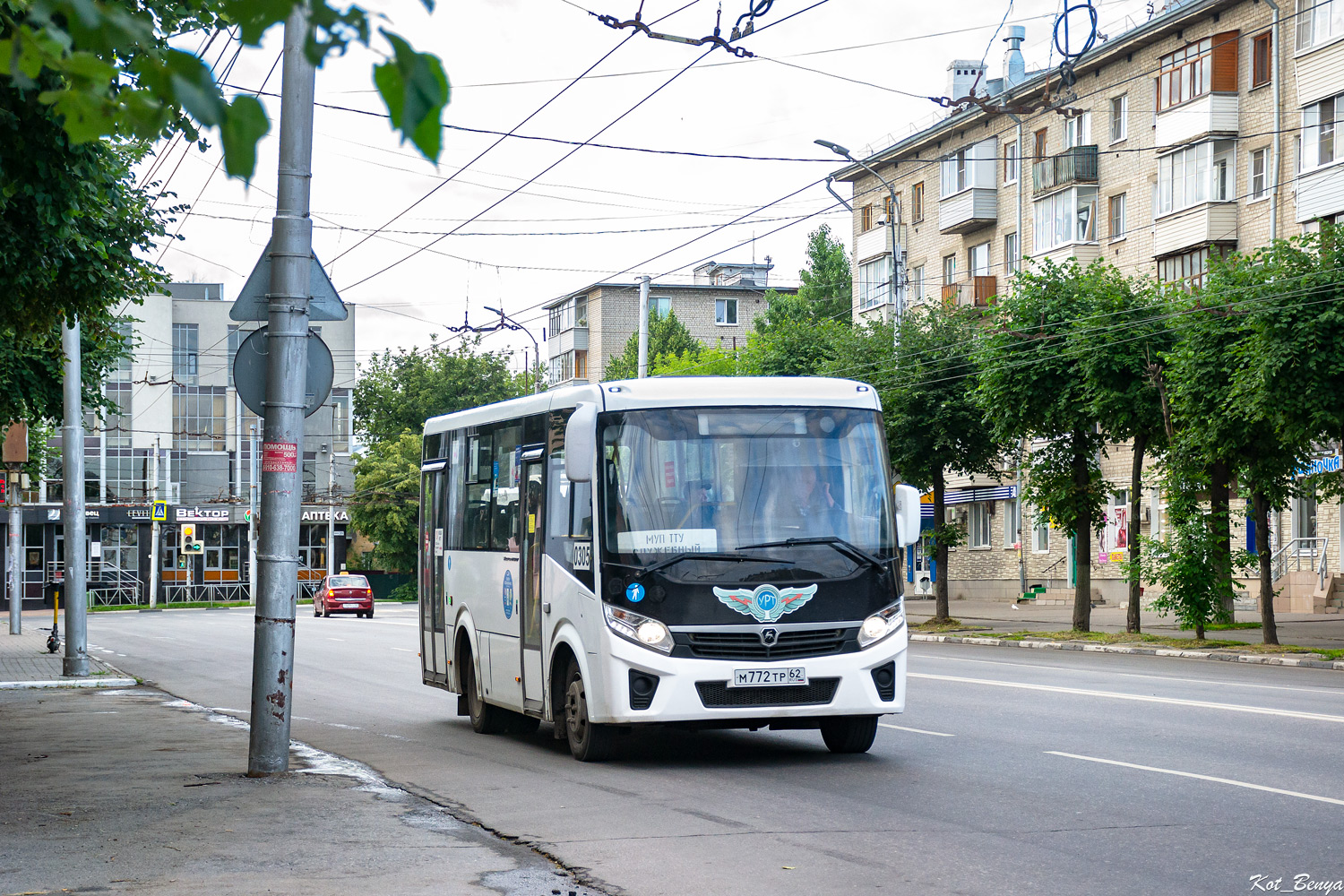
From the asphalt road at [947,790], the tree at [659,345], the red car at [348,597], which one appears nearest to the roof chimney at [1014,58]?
the red car at [348,597]

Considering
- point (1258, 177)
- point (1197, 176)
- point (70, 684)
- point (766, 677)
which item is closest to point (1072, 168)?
point (1197, 176)

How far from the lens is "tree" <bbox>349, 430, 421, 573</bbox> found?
2913 inches

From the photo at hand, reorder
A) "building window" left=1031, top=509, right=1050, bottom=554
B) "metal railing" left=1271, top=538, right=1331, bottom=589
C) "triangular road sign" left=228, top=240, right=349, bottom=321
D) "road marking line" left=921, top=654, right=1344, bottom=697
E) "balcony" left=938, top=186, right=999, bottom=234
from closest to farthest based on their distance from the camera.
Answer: "triangular road sign" left=228, top=240, right=349, bottom=321, "road marking line" left=921, top=654, right=1344, bottom=697, "metal railing" left=1271, top=538, right=1331, bottom=589, "building window" left=1031, top=509, right=1050, bottom=554, "balcony" left=938, top=186, right=999, bottom=234

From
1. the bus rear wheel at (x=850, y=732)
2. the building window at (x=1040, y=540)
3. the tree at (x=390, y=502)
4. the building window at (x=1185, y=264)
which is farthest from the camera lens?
the tree at (x=390, y=502)

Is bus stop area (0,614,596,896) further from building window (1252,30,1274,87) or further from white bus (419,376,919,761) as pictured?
building window (1252,30,1274,87)

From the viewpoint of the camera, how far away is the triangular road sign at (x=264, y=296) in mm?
11062

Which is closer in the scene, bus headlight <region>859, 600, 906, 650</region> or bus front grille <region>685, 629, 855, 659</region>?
bus front grille <region>685, 629, 855, 659</region>

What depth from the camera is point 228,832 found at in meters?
8.34

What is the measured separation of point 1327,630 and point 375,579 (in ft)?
183

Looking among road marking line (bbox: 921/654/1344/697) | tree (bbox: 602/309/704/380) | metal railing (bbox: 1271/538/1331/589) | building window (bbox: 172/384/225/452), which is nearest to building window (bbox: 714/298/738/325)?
tree (bbox: 602/309/704/380)

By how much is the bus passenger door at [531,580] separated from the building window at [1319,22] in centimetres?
2884

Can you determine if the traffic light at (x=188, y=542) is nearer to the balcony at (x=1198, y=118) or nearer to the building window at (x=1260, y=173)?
the balcony at (x=1198, y=118)

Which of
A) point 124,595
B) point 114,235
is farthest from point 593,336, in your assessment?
point 114,235

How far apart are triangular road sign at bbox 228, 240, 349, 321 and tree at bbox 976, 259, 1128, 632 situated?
21.1 m
